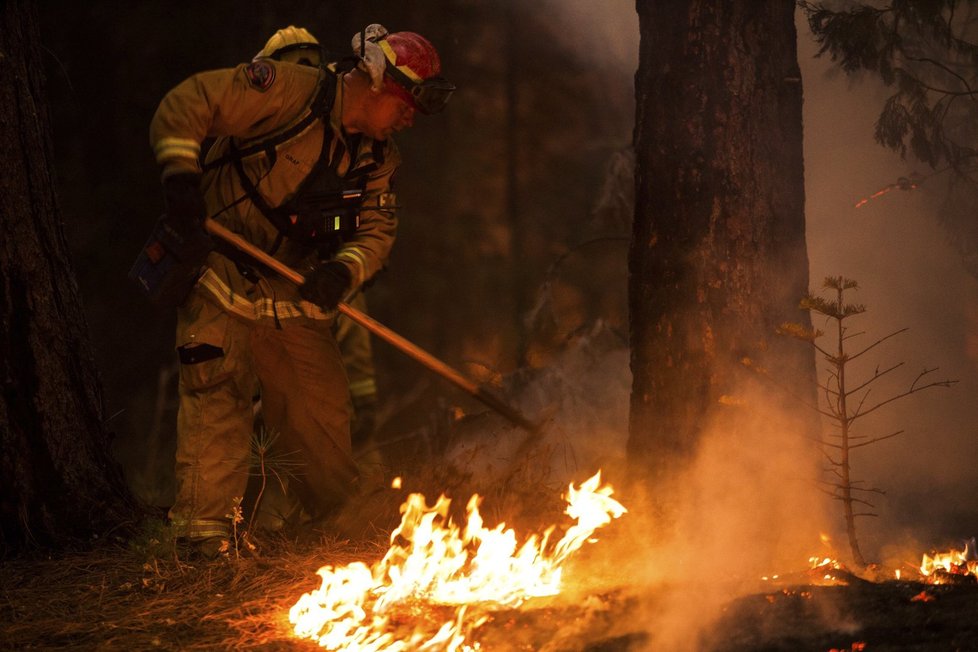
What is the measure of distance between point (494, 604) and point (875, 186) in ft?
16.3

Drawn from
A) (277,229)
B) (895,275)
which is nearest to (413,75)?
(277,229)

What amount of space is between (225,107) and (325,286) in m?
0.89

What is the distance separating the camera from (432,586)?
3.59 m

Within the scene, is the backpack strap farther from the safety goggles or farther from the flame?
the flame

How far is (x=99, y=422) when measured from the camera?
15.4 ft

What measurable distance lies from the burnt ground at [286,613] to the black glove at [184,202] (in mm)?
1405

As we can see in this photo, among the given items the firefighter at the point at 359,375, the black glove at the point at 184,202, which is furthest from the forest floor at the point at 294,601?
the black glove at the point at 184,202

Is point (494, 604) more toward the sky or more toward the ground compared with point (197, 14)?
more toward the ground

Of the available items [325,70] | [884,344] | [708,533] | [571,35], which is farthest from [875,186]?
[325,70]

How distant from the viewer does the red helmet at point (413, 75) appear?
4.28 m

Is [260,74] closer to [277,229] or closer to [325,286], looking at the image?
[277,229]

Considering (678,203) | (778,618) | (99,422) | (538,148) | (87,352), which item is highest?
(538,148)

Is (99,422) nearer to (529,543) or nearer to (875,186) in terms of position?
(529,543)

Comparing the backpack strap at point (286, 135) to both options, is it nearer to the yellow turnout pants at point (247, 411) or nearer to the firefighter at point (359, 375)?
the yellow turnout pants at point (247, 411)
